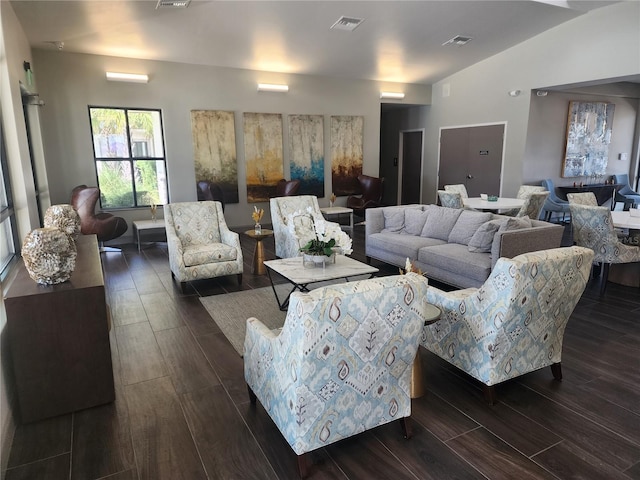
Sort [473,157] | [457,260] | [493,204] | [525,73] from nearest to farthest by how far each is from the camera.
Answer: [457,260] < [493,204] < [525,73] < [473,157]

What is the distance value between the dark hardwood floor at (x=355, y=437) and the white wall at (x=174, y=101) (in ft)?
15.4

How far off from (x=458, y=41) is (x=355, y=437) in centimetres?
703

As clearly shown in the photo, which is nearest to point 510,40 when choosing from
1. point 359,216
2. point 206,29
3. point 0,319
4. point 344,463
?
point 359,216

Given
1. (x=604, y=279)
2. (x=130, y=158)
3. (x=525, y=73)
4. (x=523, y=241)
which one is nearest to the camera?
(x=523, y=241)

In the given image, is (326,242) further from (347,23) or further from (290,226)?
(347,23)

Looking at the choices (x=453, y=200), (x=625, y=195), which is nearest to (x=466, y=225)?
(x=453, y=200)

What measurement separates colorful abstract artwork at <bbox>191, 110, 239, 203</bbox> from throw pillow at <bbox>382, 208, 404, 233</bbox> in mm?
3573

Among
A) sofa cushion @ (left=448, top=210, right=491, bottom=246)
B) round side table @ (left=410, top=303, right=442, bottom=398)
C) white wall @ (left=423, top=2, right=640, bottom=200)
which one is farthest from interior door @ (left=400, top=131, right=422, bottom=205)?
round side table @ (left=410, top=303, right=442, bottom=398)

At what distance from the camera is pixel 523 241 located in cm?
402

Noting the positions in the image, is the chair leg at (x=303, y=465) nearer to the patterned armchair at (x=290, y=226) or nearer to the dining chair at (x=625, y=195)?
the patterned armchair at (x=290, y=226)

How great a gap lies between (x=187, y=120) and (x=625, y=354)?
700 centimetres

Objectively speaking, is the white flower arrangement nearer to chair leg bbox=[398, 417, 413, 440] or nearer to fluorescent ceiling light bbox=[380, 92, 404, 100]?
chair leg bbox=[398, 417, 413, 440]

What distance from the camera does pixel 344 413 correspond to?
1.93 meters

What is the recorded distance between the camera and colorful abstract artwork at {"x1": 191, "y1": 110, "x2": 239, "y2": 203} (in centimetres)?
754
